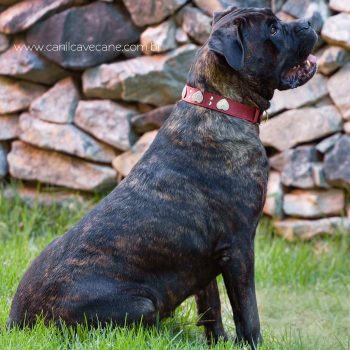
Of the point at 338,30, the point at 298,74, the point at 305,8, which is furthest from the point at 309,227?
the point at 298,74

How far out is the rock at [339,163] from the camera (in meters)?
6.11

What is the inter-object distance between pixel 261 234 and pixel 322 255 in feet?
1.86

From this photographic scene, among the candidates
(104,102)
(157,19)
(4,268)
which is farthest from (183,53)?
(4,268)

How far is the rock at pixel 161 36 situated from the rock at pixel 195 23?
11 cm

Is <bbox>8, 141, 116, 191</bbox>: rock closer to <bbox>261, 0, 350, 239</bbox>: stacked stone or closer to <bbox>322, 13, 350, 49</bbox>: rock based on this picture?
<bbox>261, 0, 350, 239</bbox>: stacked stone

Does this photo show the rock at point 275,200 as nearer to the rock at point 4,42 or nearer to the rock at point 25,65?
the rock at point 25,65

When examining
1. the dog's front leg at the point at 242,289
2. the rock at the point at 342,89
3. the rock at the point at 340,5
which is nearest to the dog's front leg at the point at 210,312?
the dog's front leg at the point at 242,289

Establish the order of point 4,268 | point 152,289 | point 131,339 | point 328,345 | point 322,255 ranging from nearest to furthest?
point 131,339, point 152,289, point 328,345, point 4,268, point 322,255

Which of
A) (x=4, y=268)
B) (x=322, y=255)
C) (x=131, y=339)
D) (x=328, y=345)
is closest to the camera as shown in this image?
(x=131, y=339)

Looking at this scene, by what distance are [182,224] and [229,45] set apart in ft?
2.82

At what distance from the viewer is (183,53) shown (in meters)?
6.36

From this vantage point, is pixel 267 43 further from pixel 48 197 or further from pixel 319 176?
pixel 48 197

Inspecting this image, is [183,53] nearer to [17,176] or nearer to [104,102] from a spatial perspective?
[104,102]

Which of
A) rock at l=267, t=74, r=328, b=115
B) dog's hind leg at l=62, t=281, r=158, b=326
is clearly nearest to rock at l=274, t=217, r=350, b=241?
rock at l=267, t=74, r=328, b=115
